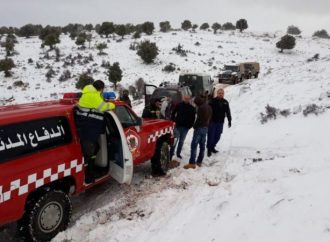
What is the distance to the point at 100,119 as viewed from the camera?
6.26m

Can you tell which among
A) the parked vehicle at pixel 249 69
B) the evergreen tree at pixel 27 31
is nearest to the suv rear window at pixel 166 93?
the parked vehicle at pixel 249 69

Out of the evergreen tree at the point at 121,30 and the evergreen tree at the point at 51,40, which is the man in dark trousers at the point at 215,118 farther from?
the evergreen tree at the point at 121,30

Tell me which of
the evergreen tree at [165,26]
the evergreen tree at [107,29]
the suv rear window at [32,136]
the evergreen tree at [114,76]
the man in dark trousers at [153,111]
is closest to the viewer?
the suv rear window at [32,136]

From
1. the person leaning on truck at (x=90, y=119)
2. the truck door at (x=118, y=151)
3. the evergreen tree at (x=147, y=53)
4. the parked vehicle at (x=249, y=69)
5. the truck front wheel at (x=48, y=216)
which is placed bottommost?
the parked vehicle at (x=249, y=69)

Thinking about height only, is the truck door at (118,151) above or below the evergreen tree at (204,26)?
above

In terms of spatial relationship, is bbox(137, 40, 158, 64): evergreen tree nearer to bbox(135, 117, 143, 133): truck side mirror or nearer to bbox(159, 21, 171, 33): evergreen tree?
bbox(159, 21, 171, 33): evergreen tree

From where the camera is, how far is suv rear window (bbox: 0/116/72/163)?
4.93 meters

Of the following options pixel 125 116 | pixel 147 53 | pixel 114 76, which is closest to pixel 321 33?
pixel 147 53

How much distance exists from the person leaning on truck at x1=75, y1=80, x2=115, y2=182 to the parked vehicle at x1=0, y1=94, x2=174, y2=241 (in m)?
0.11

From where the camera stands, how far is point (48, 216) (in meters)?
5.73

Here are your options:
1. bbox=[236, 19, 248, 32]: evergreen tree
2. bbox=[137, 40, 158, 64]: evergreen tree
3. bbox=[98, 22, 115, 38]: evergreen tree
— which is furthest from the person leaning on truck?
bbox=[236, 19, 248, 32]: evergreen tree

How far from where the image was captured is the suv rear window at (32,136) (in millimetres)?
4934

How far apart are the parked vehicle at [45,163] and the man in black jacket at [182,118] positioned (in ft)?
11.0

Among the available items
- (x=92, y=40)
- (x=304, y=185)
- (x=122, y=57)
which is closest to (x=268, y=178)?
(x=304, y=185)
